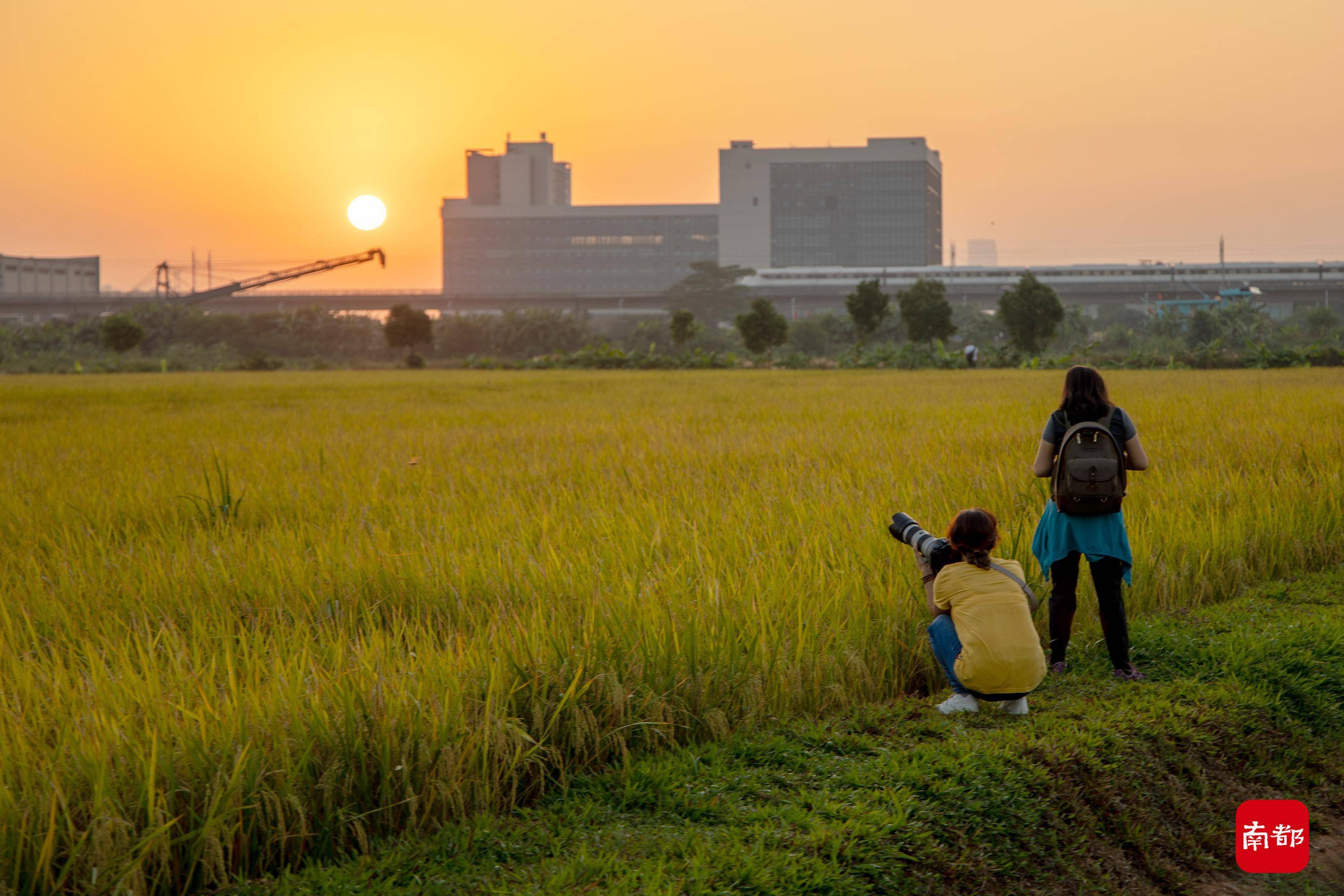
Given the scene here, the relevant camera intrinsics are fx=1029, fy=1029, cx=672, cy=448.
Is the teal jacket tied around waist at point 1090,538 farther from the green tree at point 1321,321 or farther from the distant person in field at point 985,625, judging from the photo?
the green tree at point 1321,321

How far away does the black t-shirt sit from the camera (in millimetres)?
3674

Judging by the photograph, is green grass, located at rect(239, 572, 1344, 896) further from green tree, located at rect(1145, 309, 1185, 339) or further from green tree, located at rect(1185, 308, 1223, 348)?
green tree, located at rect(1145, 309, 1185, 339)

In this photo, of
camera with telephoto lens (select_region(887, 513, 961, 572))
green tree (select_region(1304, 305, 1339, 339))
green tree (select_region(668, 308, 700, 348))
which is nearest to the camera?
camera with telephoto lens (select_region(887, 513, 961, 572))

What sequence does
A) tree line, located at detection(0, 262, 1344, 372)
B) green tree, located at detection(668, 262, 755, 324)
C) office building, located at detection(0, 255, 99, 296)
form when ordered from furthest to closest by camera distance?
office building, located at detection(0, 255, 99, 296) → green tree, located at detection(668, 262, 755, 324) → tree line, located at detection(0, 262, 1344, 372)

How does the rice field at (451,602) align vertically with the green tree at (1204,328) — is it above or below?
below

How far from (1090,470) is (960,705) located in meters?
0.93

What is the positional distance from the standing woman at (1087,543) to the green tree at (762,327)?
3669cm

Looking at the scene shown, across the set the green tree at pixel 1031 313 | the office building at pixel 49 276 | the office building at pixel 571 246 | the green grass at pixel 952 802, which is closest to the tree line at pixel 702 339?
the green tree at pixel 1031 313

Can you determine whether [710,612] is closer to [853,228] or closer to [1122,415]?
[1122,415]

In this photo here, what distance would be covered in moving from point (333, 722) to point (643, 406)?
13309mm

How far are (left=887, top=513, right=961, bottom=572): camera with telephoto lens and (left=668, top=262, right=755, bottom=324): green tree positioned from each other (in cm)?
8854

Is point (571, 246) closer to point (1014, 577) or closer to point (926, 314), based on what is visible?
point (926, 314)

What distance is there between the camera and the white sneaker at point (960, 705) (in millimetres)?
3281

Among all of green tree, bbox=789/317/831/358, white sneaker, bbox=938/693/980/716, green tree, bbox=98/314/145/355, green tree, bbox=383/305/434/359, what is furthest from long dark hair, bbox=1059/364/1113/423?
green tree, bbox=789/317/831/358
